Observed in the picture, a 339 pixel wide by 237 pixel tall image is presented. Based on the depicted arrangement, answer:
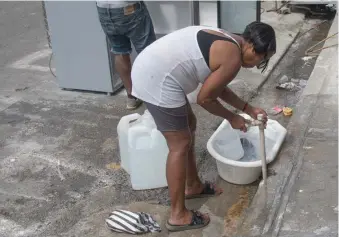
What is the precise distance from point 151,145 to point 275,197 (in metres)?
0.91

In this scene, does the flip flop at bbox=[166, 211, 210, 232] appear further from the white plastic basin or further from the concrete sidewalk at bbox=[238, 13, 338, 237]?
the white plastic basin

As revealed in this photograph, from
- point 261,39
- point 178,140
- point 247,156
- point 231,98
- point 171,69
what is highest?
point 261,39

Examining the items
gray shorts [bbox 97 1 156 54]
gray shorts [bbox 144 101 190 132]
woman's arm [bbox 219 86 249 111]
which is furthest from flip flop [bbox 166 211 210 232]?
gray shorts [bbox 97 1 156 54]

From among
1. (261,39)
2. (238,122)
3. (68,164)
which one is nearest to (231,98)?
(238,122)

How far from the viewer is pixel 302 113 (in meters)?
4.34

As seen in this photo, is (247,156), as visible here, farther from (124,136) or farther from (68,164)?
(68,164)

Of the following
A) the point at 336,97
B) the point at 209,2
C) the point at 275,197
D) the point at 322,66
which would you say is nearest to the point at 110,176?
the point at 275,197

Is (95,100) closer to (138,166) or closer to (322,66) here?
(138,166)

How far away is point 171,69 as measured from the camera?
116 inches

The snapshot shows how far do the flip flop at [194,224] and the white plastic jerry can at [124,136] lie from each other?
0.77 metres

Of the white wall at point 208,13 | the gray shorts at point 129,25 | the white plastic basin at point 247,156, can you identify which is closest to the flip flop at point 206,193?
the white plastic basin at point 247,156

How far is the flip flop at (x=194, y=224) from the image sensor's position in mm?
3242

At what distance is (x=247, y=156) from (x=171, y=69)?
3.91 ft

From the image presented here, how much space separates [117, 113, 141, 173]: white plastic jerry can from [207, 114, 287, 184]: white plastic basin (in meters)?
0.59
